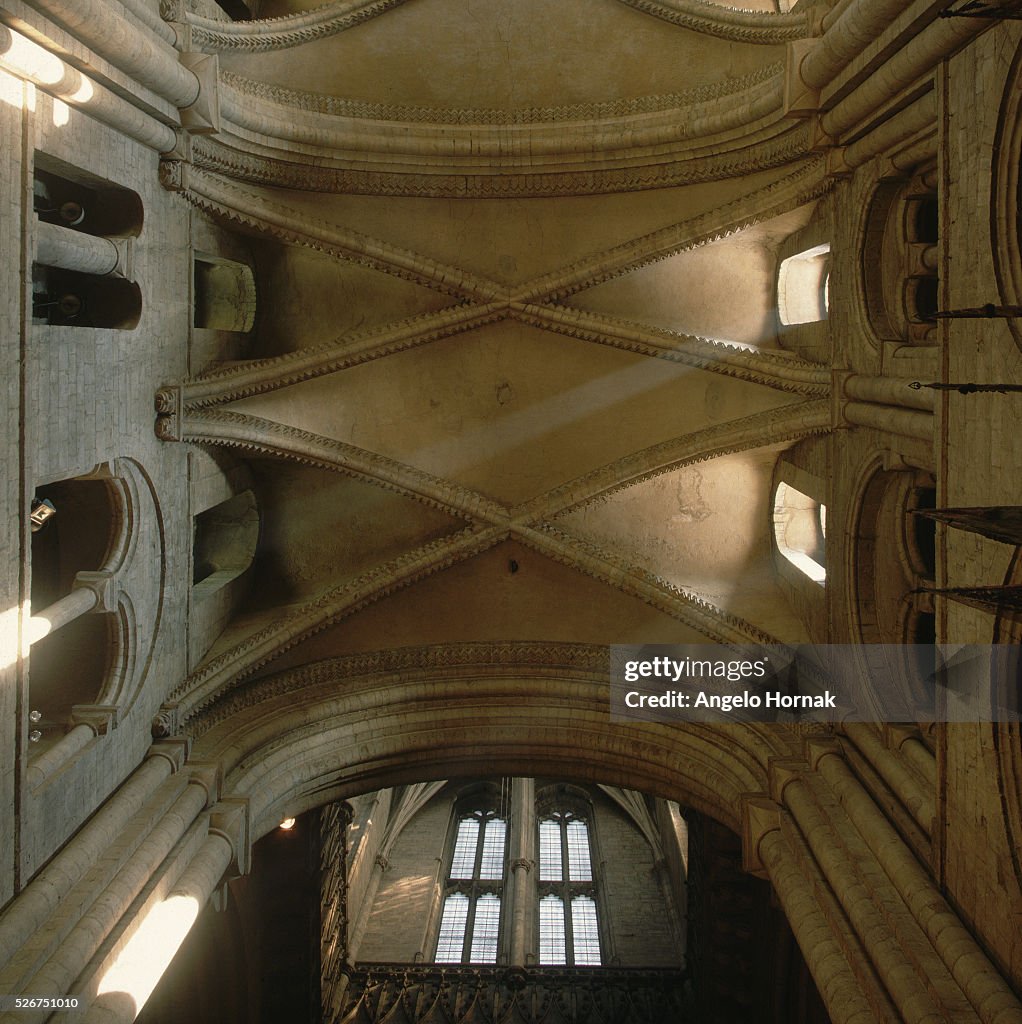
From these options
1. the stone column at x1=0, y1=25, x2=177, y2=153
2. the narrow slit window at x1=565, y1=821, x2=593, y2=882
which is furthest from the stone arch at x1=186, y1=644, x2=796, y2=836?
the narrow slit window at x1=565, y1=821, x2=593, y2=882

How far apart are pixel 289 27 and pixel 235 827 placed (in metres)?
6.75

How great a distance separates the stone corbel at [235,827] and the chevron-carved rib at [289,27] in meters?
5.99

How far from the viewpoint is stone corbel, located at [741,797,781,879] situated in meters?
6.81

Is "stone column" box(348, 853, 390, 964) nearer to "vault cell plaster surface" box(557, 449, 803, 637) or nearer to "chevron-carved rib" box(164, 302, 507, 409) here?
"vault cell plaster surface" box(557, 449, 803, 637)

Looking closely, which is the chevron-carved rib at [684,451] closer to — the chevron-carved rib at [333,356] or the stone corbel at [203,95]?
the chevron-carved rib at [333,356]

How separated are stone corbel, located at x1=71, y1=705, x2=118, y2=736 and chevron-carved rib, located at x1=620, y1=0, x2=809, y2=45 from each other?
7409 mm

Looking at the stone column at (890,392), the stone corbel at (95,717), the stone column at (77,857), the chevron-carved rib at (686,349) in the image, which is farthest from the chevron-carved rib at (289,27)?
the stone column at (77,857)

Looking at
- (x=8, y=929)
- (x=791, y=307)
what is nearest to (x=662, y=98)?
(x=791, y=307)

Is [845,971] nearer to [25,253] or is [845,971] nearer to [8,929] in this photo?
[8,929]

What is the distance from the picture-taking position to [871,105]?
6.07 meters

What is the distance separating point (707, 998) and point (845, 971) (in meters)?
5.97

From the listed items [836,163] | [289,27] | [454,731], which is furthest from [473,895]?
[289,27]

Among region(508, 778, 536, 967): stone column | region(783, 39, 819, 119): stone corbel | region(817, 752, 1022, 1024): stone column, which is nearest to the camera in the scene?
region(817, 752, 1022, 1024): stone column

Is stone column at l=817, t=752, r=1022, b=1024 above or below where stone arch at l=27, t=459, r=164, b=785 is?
below
